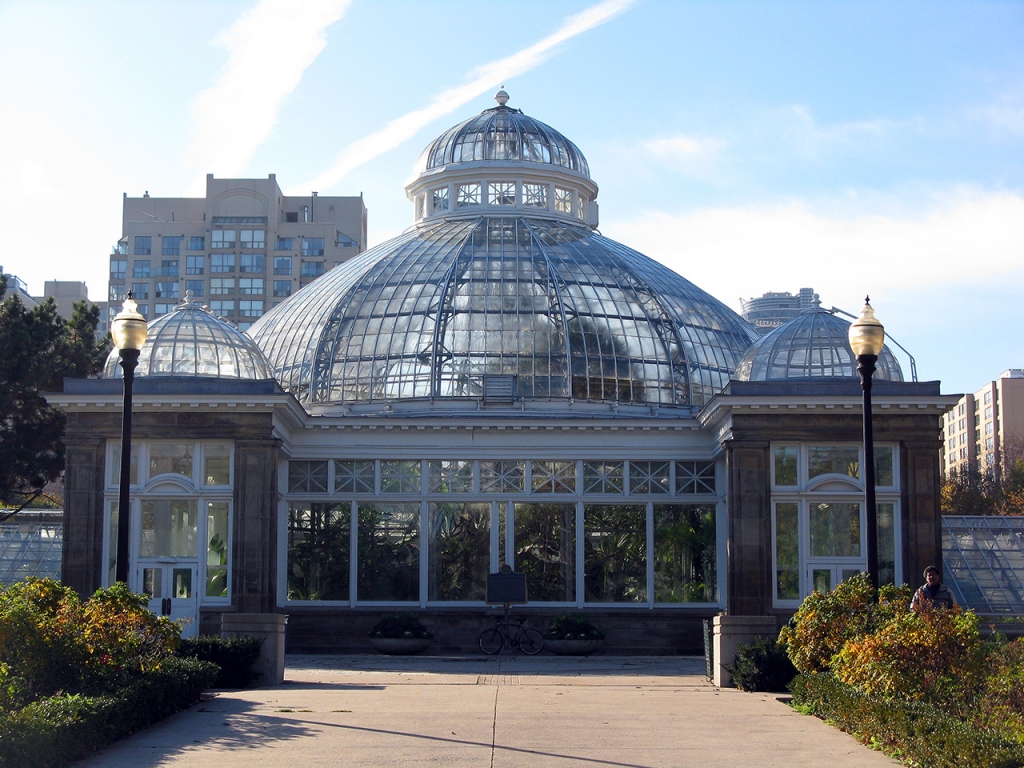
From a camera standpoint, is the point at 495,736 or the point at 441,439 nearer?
the point at 495,736

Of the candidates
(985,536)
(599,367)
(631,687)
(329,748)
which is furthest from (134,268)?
(329,748)

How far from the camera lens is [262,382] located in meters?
33.8

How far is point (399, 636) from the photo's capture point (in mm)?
34406

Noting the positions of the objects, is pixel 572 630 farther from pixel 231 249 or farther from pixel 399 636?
pixel 231 249

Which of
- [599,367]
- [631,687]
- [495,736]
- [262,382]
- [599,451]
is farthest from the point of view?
[599,367]

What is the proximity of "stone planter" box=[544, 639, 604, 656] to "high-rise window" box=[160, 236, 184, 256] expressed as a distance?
83.3m

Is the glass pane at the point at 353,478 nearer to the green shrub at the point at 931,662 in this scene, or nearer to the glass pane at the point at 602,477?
the glass pane at the point at 602,477

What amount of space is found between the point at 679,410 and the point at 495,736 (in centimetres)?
2393

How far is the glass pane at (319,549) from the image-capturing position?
120 ft

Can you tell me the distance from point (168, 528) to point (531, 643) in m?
9.82

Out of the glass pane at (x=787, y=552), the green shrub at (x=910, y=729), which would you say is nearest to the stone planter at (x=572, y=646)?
the glass pane at (x=787, y=552)

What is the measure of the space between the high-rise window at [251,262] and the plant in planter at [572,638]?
7956 cm

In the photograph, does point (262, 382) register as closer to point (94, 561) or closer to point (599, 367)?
point (94, 561)

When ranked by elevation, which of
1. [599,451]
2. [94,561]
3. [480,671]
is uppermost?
[599,451]
